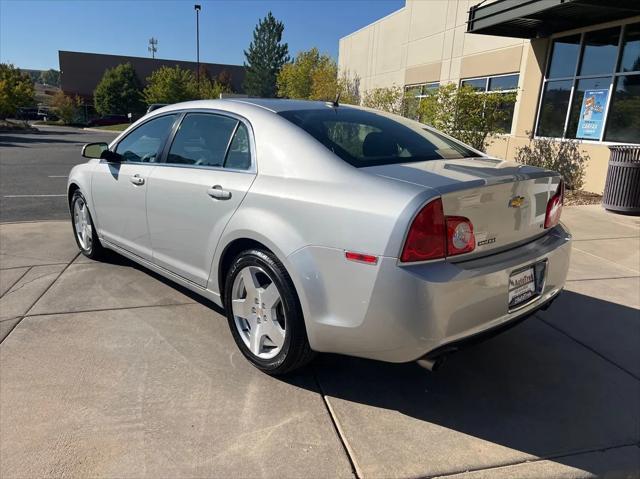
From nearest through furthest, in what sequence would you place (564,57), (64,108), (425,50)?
1. (564,57)
2. (425,50)
3. (64,108)

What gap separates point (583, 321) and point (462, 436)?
6.42ft

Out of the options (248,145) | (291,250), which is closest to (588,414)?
(291,250)

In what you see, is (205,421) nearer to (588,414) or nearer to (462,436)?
(462,436)

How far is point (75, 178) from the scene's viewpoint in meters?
4.87

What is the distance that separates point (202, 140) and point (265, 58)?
6345cm

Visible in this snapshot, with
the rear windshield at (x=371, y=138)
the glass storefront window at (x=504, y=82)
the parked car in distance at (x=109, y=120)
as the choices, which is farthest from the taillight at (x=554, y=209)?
the parked car in distance at (x=109, y=120)

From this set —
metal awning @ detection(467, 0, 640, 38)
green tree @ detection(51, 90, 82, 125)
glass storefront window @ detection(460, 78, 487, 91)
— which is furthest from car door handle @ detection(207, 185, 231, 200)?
green tree @ detection(51, 90, 82, 125)

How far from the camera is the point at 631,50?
30.1 feet

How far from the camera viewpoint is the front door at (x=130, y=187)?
380 centimetres

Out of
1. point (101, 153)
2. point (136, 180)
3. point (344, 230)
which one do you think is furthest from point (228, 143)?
point (101, 153)

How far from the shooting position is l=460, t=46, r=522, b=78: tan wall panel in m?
12.4

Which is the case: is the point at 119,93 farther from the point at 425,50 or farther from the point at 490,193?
the point at 490,193

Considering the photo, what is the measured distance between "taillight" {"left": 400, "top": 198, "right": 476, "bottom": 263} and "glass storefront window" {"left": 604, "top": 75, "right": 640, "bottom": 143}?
869cm

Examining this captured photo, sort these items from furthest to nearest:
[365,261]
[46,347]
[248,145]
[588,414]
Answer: [46,347] → [248,145] → [588,414] → [365,261]
